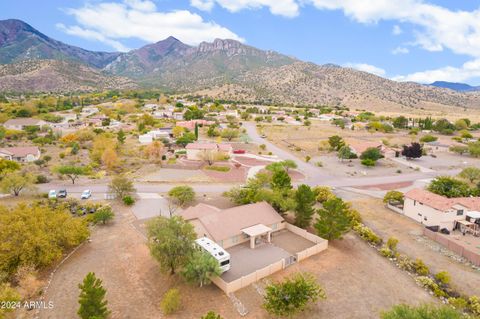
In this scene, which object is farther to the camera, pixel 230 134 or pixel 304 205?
pixel 230 134

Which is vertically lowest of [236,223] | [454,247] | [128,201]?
[128,201]

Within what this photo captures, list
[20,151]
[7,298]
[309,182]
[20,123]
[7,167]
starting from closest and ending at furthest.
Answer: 1. [7,298]
2. [7,167]
3. [309,182]
4. [20,151]
5. [20,123]

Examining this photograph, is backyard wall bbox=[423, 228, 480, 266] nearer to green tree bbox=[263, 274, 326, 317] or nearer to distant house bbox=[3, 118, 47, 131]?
green tree bbox=[263, 274, 326, 317]

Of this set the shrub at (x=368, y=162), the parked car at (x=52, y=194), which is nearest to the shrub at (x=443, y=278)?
Answer: the shrub at (x=368, y=162)

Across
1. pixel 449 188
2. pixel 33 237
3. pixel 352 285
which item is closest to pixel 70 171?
pixel 33 237

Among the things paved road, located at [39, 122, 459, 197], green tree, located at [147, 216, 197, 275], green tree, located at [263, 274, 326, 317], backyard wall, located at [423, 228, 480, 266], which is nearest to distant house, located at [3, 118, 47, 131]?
paved road, located at [39, 122, 459, 197]

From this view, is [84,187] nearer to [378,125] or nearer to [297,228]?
[297,228]

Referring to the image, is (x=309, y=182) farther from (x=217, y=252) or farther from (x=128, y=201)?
(x=217, y=252)
